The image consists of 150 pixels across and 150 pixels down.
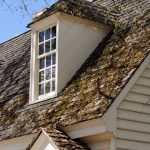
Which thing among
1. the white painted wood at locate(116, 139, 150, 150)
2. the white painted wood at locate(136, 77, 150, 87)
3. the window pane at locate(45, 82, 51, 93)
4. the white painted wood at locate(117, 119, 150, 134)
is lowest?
the white painted wood at locate(116, 139, 150, 150)

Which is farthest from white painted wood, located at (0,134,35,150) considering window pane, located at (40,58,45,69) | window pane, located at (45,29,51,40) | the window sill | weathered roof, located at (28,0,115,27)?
weathered roof, located at (28,0,115,27)

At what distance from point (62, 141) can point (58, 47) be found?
3.19 m

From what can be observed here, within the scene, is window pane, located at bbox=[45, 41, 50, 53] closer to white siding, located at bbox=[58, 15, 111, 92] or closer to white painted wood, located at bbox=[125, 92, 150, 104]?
white siding, located at bbox=[58, 15, 111, 92]

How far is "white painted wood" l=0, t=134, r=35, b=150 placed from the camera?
45.3 feet

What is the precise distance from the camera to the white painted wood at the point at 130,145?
11.8 metres

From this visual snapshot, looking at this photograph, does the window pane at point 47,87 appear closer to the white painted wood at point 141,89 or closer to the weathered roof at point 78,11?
the weathered roof at point 78,11

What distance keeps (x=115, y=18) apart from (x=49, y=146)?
5056 mm

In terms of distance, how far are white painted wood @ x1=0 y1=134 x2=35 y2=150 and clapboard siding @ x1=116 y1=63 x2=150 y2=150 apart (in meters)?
2.50

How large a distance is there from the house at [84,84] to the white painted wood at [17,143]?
0.09 feet

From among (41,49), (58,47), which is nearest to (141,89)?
(58,47)

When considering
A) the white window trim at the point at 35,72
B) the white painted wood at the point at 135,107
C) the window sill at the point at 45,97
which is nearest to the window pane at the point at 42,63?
the white window trim at the point at 35,72

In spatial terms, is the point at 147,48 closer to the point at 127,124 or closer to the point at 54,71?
the point at 127,124

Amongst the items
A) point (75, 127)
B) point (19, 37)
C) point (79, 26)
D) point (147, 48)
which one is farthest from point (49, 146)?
point (19, 37)

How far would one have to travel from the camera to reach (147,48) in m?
12.6
